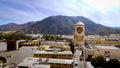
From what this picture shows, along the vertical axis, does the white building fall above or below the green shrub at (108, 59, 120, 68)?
above

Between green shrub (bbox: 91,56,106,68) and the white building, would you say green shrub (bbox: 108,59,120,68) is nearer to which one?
green shrub (bbox: 91,56,106,68)

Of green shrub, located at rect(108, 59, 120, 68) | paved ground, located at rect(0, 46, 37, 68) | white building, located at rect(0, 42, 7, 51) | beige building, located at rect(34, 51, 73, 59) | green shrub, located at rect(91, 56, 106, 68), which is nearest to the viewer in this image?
green shrub, located at rect(108, 59, 120, 68)

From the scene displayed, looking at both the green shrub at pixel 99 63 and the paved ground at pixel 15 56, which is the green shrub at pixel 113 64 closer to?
the green shrub at pixel 99 63

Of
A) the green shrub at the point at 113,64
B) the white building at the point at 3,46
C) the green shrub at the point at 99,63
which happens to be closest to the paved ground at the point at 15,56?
the white building at the point at 3,46

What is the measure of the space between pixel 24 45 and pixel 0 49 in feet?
44.2

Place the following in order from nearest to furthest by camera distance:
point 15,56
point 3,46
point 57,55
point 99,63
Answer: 1. point 99,63
2. point 57,55
3. point 15,56
4. point 3,46

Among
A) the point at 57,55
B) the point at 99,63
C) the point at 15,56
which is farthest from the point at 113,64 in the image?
the point at 15,56

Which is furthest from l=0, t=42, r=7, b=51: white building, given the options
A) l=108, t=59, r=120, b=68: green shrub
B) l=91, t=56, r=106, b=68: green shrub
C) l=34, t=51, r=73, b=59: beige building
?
l=108, t=59, r=120, b=68: green shrub

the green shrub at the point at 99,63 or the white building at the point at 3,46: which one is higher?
the white building at the point at 3,46

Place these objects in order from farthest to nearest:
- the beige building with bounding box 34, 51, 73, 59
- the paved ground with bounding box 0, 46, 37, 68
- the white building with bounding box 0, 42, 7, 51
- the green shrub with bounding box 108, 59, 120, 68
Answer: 1. the white building with bounding box 0, 42, 7, 51
2. the paved ground with bounding box 0, 46, 37, 68
3. the beige building with bounding box 34, 51, 73, 59
4. the green shrub with bounding box 108, 59, 120, 68

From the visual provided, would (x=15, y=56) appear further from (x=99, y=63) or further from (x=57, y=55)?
(x=99, y=63)

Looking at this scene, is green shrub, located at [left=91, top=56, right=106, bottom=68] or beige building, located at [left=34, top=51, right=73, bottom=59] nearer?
green shrub, located at [left=91, top=56, right=106, bottom=68]

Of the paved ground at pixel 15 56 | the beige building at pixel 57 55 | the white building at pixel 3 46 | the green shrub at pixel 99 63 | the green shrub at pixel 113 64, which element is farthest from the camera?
the white building at pixel 3 46

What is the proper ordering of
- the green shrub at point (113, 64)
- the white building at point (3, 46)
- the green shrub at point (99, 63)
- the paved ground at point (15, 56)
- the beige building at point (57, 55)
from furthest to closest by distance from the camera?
the white building at point (3, 46), the paved ground at point (15, 56), the beige building at point (57, 55), the green shrub at point (99, 63), the green shrub at point (113, 64)
